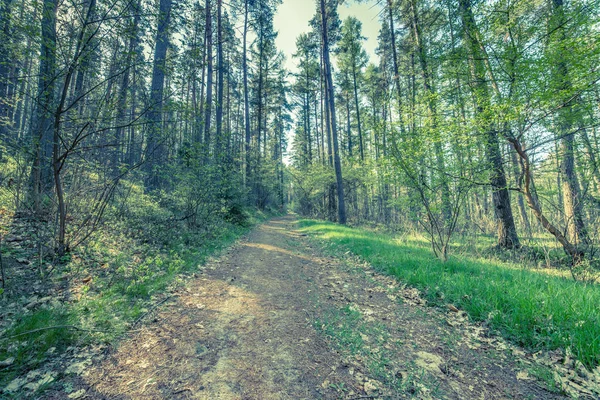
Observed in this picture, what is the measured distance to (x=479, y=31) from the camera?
15.9 ft

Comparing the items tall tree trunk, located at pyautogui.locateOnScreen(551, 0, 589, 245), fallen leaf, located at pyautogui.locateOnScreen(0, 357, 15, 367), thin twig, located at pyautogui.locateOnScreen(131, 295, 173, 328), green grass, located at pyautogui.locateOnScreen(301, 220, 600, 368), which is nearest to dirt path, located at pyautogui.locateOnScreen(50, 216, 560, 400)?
thin twig, located at pyautogui.locateOnScreen(131, 295, 173, 328)

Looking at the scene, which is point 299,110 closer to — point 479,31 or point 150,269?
point 479,31

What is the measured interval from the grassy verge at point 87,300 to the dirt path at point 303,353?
31 cm

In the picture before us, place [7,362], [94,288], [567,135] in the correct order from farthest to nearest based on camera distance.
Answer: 1. [567,135]
2. [94,288]
3. [7,362]

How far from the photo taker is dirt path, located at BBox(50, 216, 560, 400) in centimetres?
187

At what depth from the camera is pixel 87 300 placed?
281cm

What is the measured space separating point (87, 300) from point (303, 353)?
2.70m

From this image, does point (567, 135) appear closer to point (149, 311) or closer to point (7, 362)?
point (149, 311)

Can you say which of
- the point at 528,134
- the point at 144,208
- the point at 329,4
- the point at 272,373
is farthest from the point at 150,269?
the point at 329,4

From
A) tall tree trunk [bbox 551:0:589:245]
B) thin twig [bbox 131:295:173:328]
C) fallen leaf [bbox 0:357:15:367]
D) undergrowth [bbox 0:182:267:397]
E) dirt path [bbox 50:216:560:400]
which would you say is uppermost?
tall tree trunk [bbox 551:0:589:245]

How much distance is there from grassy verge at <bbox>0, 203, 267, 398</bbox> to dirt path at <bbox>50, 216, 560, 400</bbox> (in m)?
0.31

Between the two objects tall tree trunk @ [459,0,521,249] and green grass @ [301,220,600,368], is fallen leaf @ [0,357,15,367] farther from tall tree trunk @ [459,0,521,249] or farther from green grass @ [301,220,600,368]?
tall tree trunk @ [459,0,521,249]

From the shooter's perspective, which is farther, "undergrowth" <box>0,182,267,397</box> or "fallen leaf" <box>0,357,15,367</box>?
"undergrowth" <box>0,182,267,397</box>

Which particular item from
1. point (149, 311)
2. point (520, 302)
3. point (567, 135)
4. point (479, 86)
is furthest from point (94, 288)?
point (567, 135)
